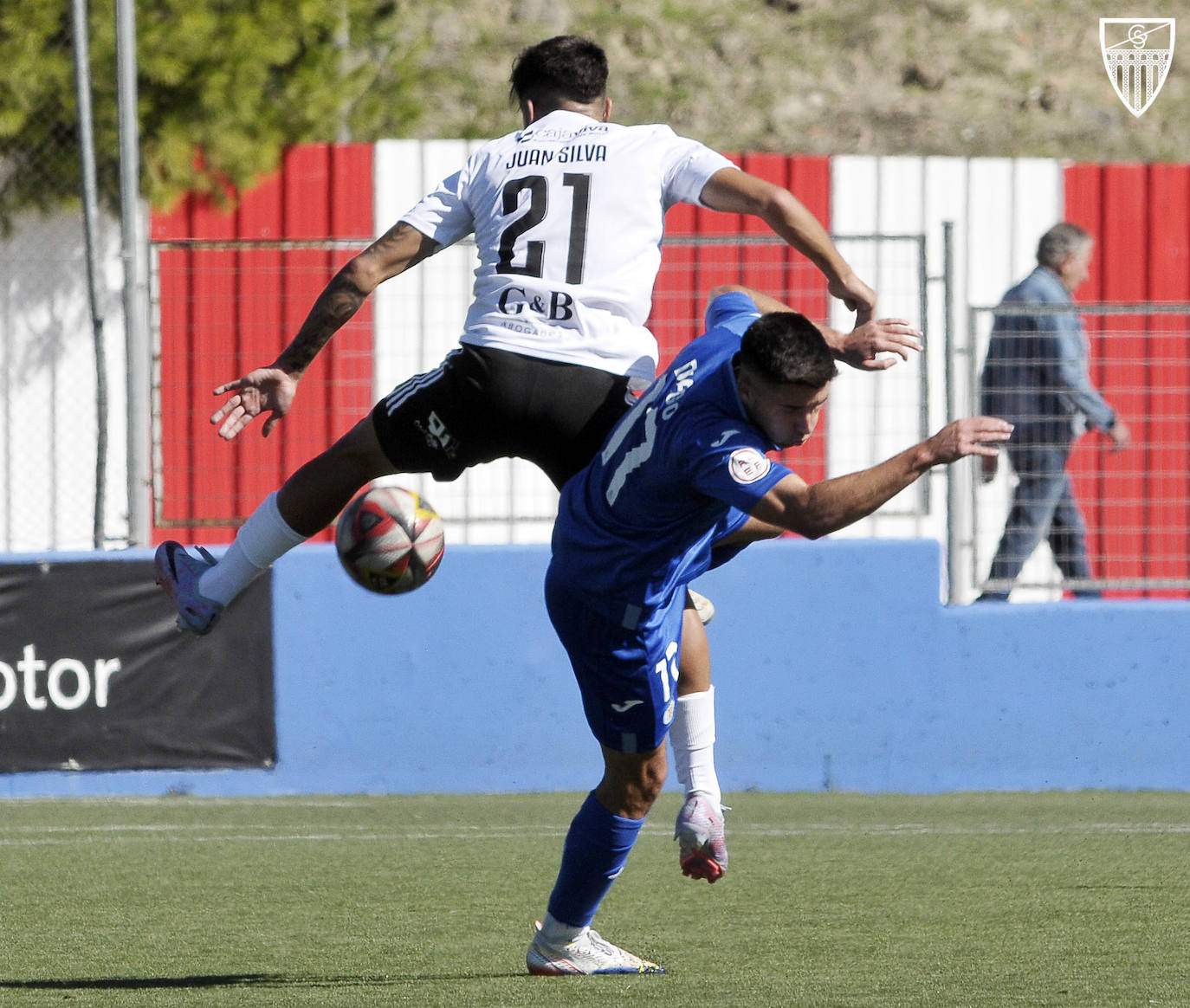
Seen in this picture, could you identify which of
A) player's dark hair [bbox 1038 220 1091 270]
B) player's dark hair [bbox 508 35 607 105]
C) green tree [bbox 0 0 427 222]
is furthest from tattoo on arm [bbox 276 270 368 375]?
green tree [bbox 0 0 427 222]

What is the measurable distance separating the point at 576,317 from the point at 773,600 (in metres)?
3.80

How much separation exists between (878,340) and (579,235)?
Result: 1.00m

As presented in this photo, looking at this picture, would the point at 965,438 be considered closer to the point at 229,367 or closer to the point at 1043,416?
the point at 1043,416

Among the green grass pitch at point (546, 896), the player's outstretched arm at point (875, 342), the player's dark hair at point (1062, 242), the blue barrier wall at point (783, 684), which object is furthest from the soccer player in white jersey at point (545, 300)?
the player's dark hair at point (1062, 242)

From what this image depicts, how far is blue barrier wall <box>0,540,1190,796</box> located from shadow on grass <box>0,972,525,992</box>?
160 inches

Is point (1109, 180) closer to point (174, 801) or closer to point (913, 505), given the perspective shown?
point (913, 505)

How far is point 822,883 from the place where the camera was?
6137mm

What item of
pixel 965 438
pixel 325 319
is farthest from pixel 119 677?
pixel 965 438

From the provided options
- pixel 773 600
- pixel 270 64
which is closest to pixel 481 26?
pixel 270 64

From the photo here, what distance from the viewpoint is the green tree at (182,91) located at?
1096 centimetres

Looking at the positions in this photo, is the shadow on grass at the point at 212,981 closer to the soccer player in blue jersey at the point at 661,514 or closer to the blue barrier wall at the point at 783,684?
the soccer player in blue jersey at the point at 661,514

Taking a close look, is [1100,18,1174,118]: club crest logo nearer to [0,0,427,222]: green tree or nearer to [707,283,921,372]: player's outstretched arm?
[0,0,427,222]: green tree

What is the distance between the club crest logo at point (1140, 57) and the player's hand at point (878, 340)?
57.6 ft

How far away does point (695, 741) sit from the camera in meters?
5.32
